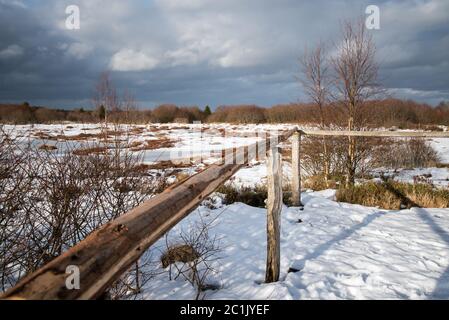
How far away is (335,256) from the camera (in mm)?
3824

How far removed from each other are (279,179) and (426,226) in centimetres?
290

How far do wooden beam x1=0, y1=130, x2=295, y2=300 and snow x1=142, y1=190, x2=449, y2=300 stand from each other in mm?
1620

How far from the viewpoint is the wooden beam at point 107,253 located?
38.4 inches

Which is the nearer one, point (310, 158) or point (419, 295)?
point (419, 295)

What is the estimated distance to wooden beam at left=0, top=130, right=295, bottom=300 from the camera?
3.20 ft

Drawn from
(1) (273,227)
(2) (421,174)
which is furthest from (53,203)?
(2) (421,174)

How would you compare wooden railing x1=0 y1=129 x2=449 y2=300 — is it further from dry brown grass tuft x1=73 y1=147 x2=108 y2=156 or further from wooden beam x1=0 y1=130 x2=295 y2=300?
dry brown grass tuft x1=73 y1=147 x2=108 y2=156

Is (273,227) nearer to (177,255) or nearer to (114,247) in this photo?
(177,255)

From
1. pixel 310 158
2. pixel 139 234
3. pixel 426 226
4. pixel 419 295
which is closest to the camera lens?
pixel 139 234

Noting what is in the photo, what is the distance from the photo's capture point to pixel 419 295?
2904 mm

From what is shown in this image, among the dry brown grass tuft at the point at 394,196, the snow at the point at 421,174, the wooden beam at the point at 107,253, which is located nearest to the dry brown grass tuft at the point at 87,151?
the wooden beam at the point at 107,253

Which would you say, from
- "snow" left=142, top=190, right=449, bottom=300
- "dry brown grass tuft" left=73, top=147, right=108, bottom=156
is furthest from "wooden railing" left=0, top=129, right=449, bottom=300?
"dry brown grass tuft" left=73, top=147, right=108, bottom=156

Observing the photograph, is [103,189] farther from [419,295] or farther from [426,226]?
[426,226]

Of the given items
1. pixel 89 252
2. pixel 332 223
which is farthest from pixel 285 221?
pixel 89 252
